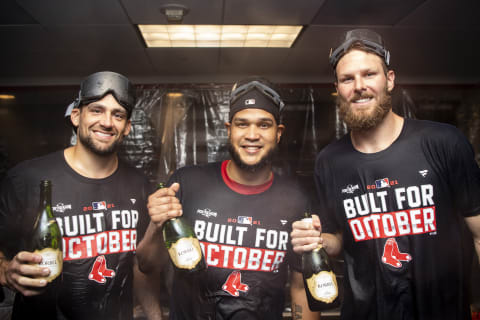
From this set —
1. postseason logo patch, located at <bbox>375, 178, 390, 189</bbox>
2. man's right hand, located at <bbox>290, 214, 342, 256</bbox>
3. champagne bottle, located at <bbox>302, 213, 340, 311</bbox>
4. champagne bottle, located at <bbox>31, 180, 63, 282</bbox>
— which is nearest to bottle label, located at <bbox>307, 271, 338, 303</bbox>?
champagne bottle, located at <bbox>302, 213, 340, 311</bbox>

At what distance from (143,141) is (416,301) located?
333cm

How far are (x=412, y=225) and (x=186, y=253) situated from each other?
1022 mm

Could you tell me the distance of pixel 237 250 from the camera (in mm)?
1679

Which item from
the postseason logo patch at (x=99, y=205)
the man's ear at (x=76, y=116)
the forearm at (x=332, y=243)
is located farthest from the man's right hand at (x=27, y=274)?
the forearm at (x=332, y=243)

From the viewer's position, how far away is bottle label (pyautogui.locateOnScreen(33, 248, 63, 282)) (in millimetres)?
1305

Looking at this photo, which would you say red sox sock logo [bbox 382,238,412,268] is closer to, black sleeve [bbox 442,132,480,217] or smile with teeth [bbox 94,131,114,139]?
black sleeve [bbox 442,132,480,217]

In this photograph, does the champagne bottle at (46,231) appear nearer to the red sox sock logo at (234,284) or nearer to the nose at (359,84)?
the red sox sock logo at (234,284)

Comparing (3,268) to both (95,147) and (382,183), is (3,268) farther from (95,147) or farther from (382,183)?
(382,183)

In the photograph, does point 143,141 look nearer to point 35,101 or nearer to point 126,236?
point 35,101

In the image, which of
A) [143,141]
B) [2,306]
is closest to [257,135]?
[143,141]

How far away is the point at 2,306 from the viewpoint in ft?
10.2

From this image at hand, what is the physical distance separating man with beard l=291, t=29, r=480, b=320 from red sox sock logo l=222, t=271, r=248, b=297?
41cm

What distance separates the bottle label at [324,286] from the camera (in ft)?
4.77

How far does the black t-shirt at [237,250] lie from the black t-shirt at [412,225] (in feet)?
1.00
